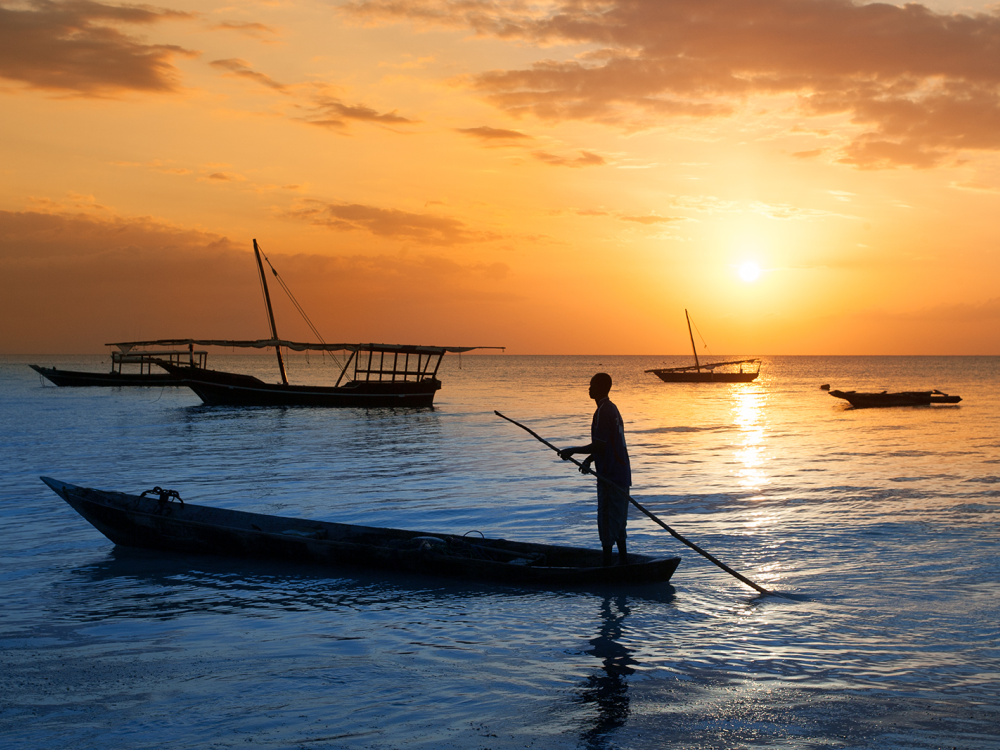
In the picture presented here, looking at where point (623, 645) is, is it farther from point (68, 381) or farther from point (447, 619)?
point (68, 381)

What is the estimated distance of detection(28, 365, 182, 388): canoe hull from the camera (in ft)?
204

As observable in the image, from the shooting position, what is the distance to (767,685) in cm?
565

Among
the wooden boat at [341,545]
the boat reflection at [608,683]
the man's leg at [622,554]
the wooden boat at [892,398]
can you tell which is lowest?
the boat reflection at [608,683]

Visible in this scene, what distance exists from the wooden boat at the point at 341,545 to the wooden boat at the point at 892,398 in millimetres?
40597

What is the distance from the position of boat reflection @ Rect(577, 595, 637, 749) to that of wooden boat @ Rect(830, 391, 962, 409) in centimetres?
4205

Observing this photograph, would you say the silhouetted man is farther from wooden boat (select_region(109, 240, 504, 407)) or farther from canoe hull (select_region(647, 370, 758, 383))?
canoe hull (select_region(647, 370, 758, 383))

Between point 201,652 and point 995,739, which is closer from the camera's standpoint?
point 995,739

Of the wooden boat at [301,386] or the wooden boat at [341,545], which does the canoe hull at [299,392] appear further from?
the wooden boat at [341,545]

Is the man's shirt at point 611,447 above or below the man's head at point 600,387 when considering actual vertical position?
below

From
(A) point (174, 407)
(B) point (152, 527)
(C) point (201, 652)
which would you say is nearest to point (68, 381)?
(A) point (174, 407)

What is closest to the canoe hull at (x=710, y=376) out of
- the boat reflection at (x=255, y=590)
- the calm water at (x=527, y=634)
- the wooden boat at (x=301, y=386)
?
the wooden boat at (x=301, y=386)

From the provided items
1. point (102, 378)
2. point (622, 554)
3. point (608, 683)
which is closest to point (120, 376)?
point (102, 378)

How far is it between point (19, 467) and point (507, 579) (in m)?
17.6

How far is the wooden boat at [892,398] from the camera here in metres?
44.7
